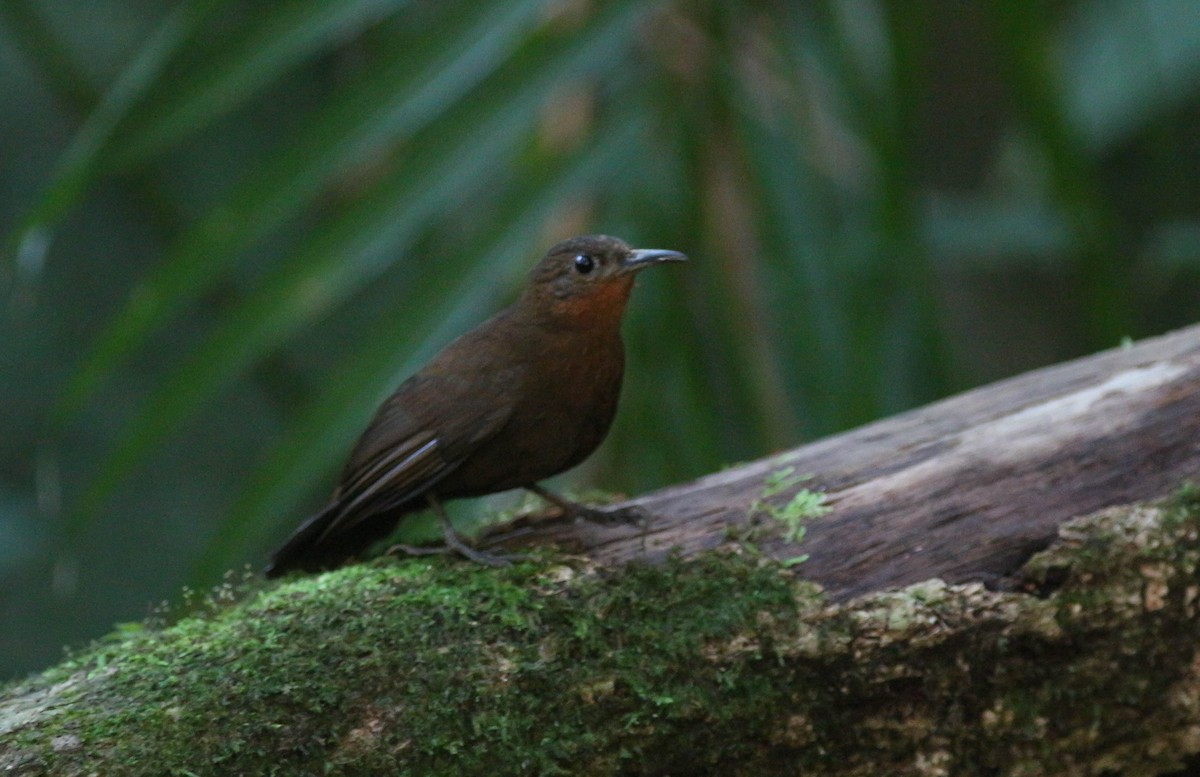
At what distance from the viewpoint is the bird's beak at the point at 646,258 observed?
106 inches

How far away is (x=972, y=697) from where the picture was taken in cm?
221

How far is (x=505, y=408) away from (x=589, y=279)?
13.2 inches

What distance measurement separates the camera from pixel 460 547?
2.59 meters

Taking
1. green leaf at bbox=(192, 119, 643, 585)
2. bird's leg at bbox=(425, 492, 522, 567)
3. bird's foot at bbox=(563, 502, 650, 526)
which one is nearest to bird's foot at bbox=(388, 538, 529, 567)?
bird's leg at bbox=(425, 492, 522, 567)

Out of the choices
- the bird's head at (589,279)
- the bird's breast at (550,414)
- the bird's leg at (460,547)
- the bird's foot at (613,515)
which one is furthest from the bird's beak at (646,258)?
the bird's leg at (460,547)

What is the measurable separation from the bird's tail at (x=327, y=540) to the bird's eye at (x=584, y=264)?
643 millimetres

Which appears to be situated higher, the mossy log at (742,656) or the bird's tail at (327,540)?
the bird's tail at (327,540)

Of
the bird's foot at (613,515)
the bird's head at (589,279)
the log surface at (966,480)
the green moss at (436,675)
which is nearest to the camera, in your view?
the green moss at (436,675)

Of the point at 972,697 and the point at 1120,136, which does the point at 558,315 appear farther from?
the point at 1120,136

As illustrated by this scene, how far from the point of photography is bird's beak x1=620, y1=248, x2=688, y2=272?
2.70m

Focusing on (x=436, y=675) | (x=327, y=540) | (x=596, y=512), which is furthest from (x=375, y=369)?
(x=436, y=675)

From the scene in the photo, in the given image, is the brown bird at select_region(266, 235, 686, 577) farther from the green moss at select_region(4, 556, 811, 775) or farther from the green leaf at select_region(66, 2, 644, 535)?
the green leaf at select_region(66, 2, 644, 535)

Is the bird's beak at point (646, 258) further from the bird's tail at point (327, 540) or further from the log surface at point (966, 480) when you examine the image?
the bird's tail at point (327, 540)

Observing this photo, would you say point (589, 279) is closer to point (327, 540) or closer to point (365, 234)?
point (365, 234)
